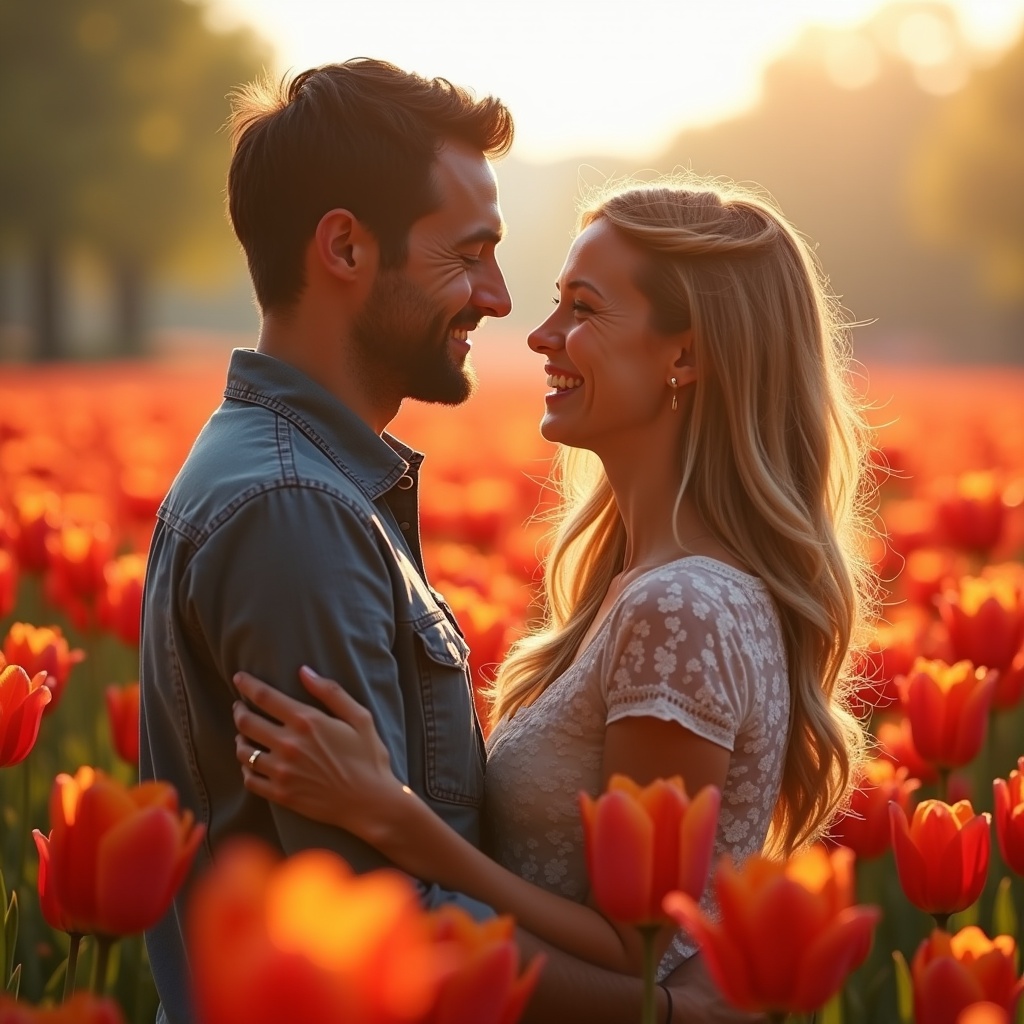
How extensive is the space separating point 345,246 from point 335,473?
0.69 metres

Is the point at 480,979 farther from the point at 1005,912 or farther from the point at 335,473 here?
the point at 1005,912

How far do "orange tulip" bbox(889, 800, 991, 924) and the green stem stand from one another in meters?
0.73

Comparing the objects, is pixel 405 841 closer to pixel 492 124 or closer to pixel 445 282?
pixel 445 282

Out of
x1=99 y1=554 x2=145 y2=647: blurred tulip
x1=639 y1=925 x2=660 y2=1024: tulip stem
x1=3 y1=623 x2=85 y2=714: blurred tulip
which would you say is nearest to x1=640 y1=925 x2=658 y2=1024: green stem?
x1=639 y1=925 x2=660 y2=1024: tulip stem

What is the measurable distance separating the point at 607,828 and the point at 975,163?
5883 centimetres

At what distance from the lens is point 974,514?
21.3ft

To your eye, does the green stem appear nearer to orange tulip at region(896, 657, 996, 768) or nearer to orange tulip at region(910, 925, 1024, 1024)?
orange tulip at region(910, 925, 1024, 1024)

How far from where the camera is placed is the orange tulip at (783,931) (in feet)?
6.15

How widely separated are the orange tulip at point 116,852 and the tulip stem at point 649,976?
2.05 ft

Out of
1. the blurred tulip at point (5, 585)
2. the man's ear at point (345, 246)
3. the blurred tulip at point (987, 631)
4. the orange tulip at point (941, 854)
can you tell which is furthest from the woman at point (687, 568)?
the blurred tulip at point (5, 585)

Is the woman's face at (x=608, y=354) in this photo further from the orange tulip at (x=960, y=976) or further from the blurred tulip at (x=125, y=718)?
the orange tulip at (x=960, y=976)

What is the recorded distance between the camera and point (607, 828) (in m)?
2.11

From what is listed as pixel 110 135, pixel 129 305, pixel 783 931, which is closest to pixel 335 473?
pixel 783 931

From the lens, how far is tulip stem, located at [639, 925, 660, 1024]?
206 cm
